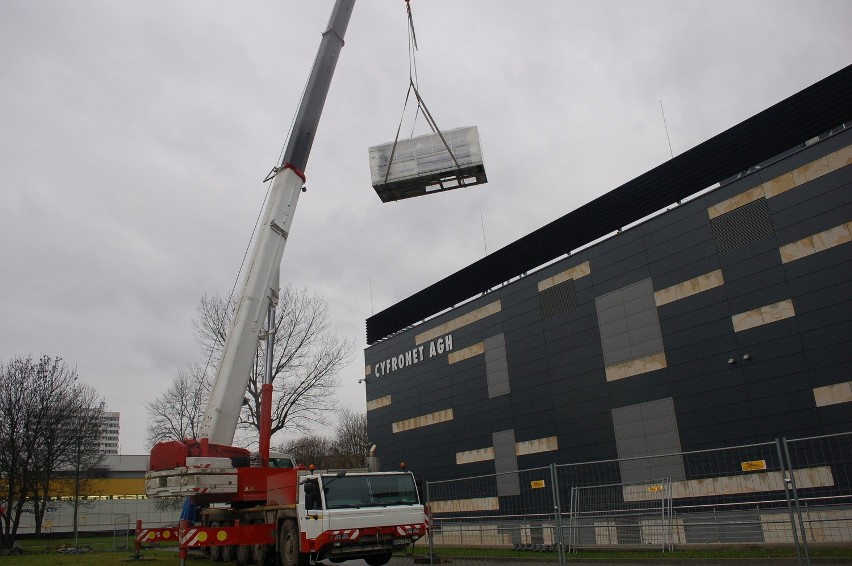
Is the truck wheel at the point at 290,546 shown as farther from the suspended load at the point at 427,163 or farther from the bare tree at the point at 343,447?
the bare tree at the point at 343,447

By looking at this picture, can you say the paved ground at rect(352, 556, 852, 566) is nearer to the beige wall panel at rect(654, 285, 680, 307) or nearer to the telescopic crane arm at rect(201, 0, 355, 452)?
the telescopic crane arm at rect(201, 0, 355, 452)

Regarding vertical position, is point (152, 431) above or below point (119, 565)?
above

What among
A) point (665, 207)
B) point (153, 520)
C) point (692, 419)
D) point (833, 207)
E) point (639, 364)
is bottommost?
A: point (153, 520)

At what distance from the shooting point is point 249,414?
1351 inches

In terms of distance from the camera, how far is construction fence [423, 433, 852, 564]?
10.4 meters

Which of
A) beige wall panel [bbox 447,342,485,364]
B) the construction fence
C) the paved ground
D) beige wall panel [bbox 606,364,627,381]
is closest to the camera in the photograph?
the construction fence

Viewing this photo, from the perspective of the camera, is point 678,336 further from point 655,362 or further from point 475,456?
point 475,456

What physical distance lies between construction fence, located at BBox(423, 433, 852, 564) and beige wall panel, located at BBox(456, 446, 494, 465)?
25.6 ft

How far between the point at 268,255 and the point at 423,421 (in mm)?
25516

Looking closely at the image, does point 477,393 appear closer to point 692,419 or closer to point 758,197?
point 692,419

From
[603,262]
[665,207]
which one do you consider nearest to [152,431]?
[603,262]

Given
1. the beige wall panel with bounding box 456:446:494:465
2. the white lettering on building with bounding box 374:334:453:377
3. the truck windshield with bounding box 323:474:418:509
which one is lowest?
the truck windshield with bounding box 323:474:418:509

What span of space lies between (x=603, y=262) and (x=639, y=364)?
478 cm

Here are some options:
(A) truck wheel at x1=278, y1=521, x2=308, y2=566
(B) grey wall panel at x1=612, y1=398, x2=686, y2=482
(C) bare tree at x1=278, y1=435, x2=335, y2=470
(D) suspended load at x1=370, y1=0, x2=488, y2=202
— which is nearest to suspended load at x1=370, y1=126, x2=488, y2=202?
(D) suspended load at x1=370, y1=0, x2=488, y2=202
